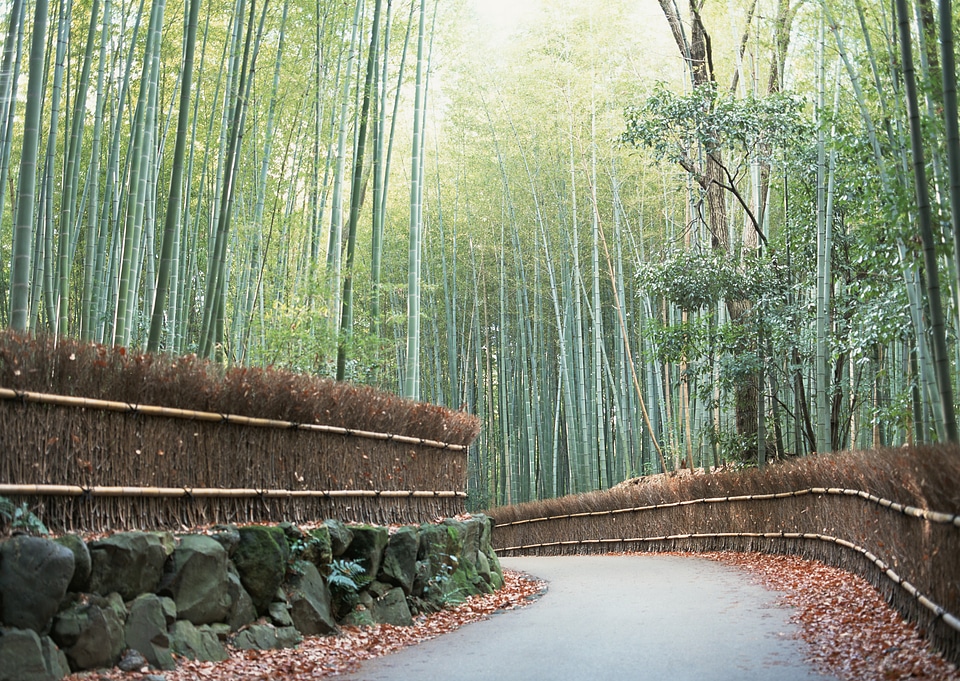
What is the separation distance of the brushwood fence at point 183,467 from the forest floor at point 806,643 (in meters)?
0.76

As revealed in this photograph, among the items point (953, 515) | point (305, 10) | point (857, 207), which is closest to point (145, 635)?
point (953, 515)

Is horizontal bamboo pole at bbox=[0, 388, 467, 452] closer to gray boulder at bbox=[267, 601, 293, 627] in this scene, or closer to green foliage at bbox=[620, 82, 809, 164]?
gray boulder at bbox=[267, 601, 293, 627]

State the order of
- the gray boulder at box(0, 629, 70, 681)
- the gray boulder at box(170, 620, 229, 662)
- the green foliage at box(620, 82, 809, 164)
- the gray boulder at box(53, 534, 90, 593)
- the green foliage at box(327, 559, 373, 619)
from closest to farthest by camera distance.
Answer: the gray boulder at box(0, 629, 70, 681), the gray boulder at box(53, 534, 90, 593), the gray boulder at box(170, 620, 229, 662), the green foliage at box(327, 559, 373, 619), the green foliage at box(620, 82, 809, 164)

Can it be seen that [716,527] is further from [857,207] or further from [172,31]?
[172,31]

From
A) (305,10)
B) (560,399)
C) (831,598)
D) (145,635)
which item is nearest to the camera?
(145,635)

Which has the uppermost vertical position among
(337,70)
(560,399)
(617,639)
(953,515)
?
(337,70)

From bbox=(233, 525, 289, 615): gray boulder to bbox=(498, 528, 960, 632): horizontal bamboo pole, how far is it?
298cm

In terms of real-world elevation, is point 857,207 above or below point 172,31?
below

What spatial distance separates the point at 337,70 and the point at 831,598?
6.88m

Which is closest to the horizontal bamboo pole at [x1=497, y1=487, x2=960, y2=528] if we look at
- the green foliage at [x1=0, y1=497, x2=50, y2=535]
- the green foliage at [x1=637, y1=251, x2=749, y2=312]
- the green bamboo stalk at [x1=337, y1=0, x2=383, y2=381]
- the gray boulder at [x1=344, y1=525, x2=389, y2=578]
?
the green foliage at [x1=637, y1=251, x2=749, y2=312]

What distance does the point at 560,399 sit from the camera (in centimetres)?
1639

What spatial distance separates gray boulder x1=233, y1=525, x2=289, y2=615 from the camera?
4.78 meters

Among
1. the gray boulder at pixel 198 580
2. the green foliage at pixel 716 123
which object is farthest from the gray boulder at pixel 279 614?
the green foliage at pixel 716 123

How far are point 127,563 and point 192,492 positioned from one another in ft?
2.50
